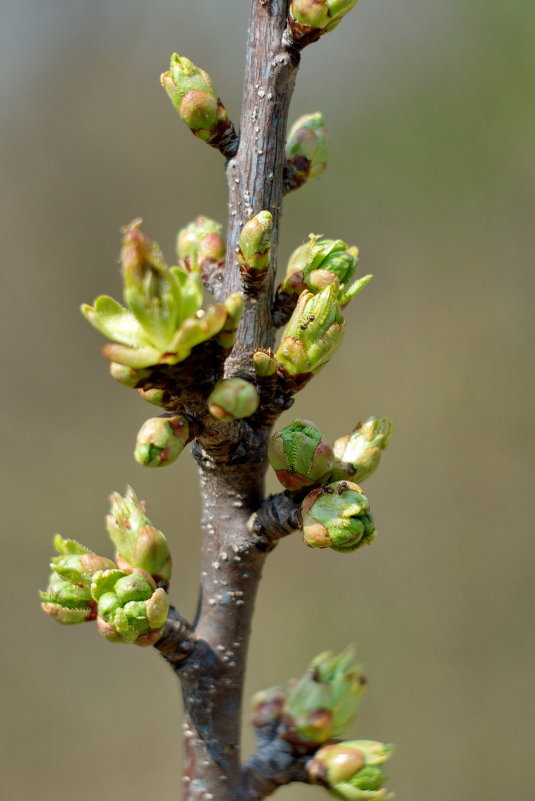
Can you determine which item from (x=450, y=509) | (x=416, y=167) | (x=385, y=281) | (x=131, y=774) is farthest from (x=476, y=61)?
(x=131, y=774)

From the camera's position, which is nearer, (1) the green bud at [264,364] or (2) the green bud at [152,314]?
(2) the green bud at [152,314]

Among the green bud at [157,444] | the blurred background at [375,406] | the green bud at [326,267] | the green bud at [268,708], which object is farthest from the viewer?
the blurred background at [375,406]

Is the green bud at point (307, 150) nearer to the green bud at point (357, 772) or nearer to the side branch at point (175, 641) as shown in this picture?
the side branch at point (175, 641)

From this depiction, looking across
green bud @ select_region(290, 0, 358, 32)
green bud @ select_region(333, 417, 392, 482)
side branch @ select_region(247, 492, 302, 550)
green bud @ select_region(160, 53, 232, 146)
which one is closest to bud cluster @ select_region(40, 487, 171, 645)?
side branch @ select_region(247, 492, 302, 550)

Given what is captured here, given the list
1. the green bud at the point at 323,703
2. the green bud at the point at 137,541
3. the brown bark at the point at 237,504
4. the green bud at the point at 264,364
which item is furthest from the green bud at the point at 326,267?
the green bud at the point at 323,703

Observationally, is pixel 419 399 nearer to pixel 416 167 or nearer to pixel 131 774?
pixel 416 167

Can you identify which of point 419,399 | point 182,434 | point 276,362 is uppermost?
point 419,399
